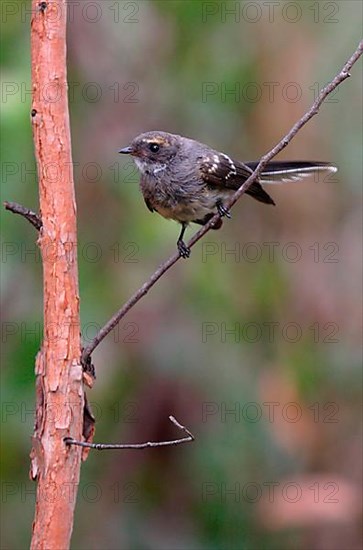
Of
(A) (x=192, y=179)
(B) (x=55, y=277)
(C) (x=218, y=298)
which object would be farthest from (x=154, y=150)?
(B) (x=55, y=277)

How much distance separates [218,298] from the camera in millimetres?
5594

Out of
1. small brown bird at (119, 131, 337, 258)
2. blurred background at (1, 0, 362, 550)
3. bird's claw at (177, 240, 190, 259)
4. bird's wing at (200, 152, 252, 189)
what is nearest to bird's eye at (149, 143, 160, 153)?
small brown bird at (119, 131, 337, 258)

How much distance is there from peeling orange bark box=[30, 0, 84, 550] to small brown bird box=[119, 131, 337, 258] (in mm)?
1655

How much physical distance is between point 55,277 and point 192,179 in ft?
6.00

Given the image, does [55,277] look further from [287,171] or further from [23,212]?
[287,171]

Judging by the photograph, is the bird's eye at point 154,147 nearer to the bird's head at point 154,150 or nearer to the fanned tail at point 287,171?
the bird's head at point 154,150

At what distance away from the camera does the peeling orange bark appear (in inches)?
122

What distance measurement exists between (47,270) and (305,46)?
3.40m

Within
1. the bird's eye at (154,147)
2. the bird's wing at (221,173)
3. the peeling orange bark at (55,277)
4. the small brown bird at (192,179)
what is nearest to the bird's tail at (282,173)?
the small brown bird at (192,179)

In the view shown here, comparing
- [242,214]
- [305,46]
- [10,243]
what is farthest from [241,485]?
[305,46]

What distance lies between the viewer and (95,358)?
→ 5504mm

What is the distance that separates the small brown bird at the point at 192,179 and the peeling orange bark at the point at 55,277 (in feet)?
5.43

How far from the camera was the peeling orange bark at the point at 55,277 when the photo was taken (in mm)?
3098

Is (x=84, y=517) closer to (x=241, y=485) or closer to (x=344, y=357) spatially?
(x=241, y=485)
